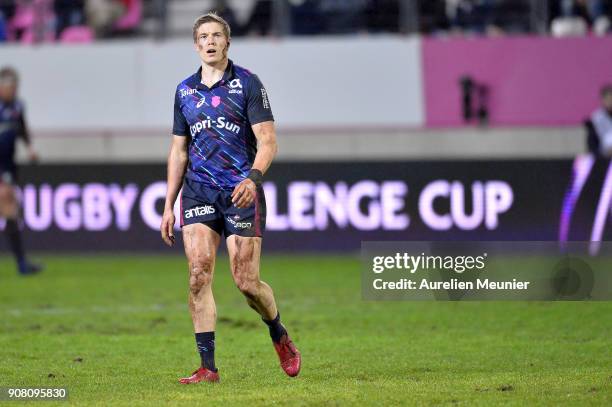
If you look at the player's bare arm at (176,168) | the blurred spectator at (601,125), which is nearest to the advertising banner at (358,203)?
the blurred spectator at (601,125)

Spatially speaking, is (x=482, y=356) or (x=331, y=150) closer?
(x=482, y=356)

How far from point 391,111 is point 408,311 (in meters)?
8.89

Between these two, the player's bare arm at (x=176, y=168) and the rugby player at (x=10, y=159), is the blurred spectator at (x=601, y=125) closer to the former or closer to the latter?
the rugby player at (x=10, y=159)

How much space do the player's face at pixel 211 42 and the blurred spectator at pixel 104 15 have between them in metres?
14.1

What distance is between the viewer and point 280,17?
21188mm

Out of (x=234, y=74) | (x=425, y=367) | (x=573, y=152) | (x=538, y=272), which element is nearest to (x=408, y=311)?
(x=538, y=272)

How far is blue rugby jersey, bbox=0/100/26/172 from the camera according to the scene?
16719mm

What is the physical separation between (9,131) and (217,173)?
911 cm

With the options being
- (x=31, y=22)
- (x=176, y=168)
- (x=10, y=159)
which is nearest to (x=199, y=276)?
(x=176, y=168)

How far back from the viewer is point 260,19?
70.3 ft

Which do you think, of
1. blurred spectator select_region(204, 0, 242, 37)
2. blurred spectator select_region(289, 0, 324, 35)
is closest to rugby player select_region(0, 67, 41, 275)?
blurred spectator select_region(204, 0, 242, 37)

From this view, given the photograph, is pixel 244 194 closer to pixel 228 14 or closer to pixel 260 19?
pixel 228 14

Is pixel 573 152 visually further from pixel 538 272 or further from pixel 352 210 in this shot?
pixel 538 272

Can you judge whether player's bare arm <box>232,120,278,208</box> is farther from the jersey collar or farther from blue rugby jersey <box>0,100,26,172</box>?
blue rugby jersey <box>0,100,26,172</box>
